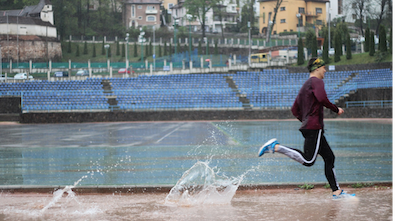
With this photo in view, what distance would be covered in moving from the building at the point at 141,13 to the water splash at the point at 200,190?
3584 inches

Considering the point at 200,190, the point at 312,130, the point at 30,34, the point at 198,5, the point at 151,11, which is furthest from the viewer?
the point at 151,11

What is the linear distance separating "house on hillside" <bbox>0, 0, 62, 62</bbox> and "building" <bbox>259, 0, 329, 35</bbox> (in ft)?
136

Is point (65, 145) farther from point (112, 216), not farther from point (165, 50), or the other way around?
point (165, 50)

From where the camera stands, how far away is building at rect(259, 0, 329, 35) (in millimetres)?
85688

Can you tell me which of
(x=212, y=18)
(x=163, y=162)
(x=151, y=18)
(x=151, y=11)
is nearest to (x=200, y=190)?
(x=163, y=162)

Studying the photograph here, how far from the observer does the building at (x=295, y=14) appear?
8569 cm

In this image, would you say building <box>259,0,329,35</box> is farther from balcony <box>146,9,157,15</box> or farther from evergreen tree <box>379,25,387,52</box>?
evergreen tree <box>379,25,387,52</box>

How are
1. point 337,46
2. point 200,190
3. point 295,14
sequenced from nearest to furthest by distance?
point 200,190 → point 337,46 → point 295,14

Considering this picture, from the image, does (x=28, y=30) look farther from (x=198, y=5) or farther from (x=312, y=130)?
(x=312, y=130)

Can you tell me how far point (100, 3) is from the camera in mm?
92688

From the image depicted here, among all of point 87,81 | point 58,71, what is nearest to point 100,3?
point 58,71

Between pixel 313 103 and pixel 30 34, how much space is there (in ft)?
230

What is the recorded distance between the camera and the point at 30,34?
68812 mm

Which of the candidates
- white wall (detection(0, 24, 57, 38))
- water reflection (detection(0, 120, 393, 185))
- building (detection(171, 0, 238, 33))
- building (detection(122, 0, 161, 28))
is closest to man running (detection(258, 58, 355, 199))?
water reflection (detection(0, 120, 393, 185))
